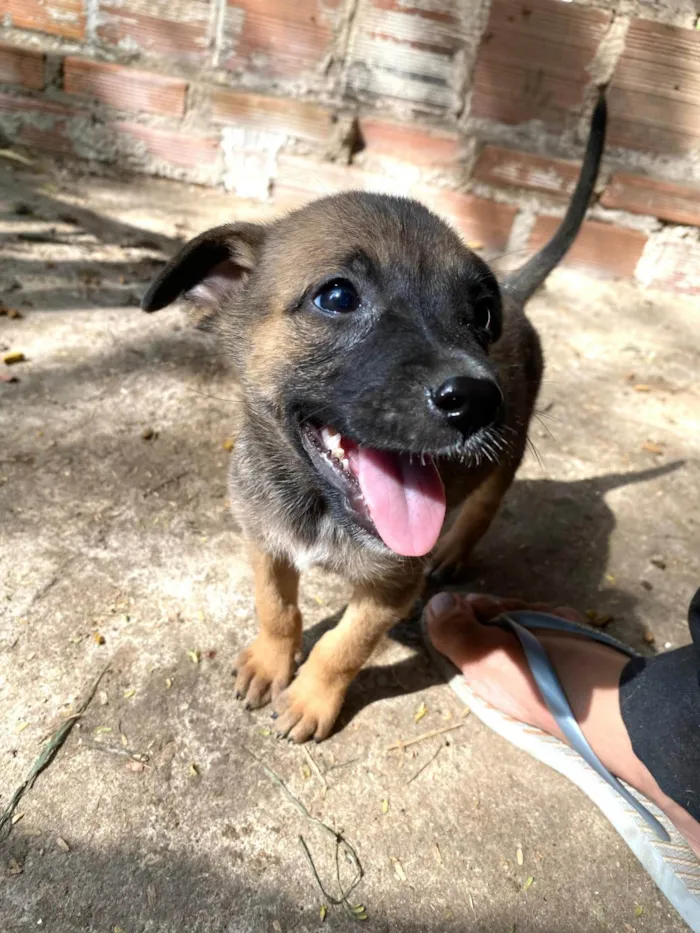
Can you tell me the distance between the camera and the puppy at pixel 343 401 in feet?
5.65

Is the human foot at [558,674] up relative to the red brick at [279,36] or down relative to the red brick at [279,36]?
down

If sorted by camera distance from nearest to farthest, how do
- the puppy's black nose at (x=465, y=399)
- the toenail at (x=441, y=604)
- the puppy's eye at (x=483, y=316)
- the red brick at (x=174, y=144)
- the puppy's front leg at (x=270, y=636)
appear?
the puppy's black nose at (x=465, y=399)
the puppy's eye at (x=483, y=316)
the puppy's front leg at (x=270, y=636)
the toenail at (x=441, y=604)
the red brick at (x=174, y=144)

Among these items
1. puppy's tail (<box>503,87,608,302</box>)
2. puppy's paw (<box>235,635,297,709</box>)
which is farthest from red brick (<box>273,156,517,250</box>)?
puppy's paw (<box>235,635,297,709</box>)

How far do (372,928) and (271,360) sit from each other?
5.03 feet

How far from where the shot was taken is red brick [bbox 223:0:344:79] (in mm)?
4777

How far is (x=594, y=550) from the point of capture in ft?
10.6

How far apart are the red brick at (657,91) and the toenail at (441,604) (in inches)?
154

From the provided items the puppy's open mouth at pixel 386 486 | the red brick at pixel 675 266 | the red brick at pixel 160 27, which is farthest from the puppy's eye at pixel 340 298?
the red brick at pixel 675 266

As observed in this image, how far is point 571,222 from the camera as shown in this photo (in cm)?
310

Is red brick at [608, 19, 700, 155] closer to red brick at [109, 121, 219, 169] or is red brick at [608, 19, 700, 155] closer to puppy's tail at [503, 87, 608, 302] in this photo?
puppy's tail at [503, 87, 608, 302]

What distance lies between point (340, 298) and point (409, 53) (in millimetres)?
3773

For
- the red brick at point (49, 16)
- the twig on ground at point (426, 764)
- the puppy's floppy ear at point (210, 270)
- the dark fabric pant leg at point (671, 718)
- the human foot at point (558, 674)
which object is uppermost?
the red brick at point (49, 16)

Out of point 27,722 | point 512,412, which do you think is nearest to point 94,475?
point 27,722

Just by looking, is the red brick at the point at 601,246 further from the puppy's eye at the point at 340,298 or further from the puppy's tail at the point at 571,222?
the puppy's eye at the point at 340,298
